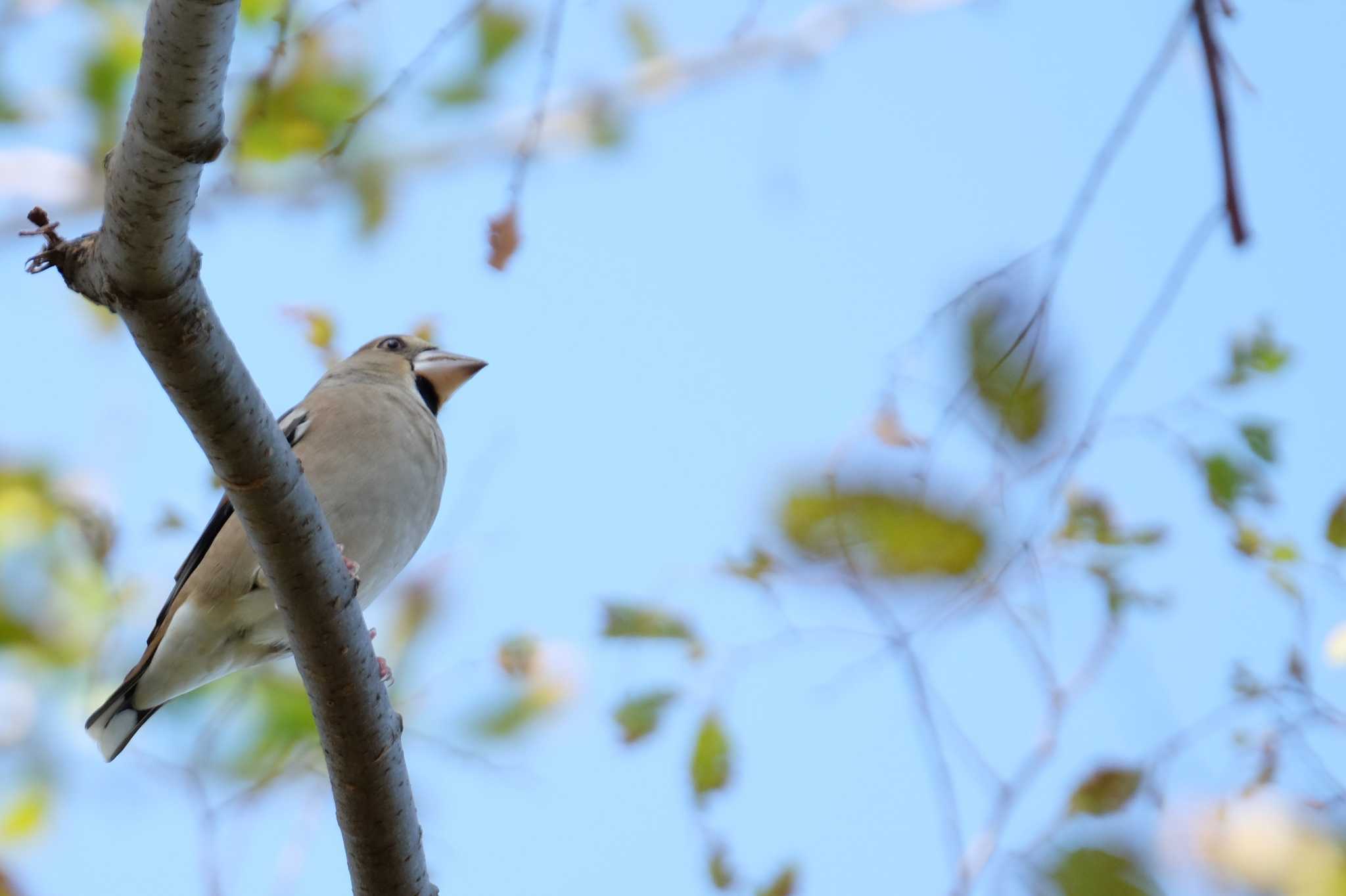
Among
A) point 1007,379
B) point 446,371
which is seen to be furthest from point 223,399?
point 446,371

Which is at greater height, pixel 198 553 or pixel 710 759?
pixel 198 553

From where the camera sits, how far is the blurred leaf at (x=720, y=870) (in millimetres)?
3932

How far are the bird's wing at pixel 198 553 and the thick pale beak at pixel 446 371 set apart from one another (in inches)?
46.9

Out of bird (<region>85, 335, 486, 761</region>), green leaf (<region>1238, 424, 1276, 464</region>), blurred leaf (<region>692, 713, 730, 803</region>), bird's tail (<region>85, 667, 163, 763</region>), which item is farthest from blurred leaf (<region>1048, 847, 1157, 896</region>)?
bird's tail (<region>85, 667, 163, 763</region>)

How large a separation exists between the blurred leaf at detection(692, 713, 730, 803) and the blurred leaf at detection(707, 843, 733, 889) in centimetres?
18

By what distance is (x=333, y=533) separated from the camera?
5.06m

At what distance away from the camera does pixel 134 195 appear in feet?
8.80

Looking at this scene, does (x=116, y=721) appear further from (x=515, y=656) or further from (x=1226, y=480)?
(x=1226, y=480)

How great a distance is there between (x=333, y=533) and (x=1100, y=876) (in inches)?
138

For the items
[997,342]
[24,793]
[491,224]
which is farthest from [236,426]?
[24,793]

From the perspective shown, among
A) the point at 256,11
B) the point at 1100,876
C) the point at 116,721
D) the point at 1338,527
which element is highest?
the point at 256,11

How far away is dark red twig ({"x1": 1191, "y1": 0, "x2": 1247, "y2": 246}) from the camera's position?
1922mm

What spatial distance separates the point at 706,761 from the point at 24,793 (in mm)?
3366

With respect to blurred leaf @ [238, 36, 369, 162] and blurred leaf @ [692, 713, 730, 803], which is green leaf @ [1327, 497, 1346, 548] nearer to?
blurred leaf @ [692, 713, 730, 803]
